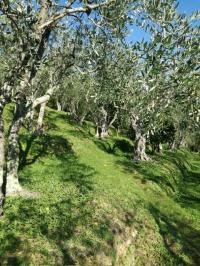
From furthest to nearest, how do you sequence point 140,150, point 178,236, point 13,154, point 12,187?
point 140,150 → point 178,236 → point 13,154 → point 12,187

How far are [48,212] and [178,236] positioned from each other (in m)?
10.1

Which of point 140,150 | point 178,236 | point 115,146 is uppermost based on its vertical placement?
point 140,150

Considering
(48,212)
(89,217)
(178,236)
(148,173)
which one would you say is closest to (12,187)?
(48,212)

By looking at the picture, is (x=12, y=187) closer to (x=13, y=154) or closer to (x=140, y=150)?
(x=13, y=154)

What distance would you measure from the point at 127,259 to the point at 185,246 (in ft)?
18.7

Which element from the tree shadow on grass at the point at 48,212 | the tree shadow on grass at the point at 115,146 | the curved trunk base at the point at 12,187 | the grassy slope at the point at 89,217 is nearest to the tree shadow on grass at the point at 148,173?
the grassy slope at the point at 89,217

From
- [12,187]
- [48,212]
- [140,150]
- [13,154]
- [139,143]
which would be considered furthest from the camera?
[139,143]

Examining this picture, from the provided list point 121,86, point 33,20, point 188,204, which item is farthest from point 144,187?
point 33,20

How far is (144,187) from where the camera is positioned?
3700 centimetres

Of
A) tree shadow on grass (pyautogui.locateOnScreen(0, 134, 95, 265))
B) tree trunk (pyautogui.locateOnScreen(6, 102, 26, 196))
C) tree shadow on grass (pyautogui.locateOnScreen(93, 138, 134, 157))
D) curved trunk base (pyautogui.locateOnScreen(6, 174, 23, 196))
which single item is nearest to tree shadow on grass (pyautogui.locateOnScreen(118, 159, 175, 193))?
tree shadow on grass (pyautogui.locateOnScreen(93, 138, 134, 157))

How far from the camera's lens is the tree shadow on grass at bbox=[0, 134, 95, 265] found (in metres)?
18.2

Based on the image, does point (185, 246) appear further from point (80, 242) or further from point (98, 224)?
point (80, 242)

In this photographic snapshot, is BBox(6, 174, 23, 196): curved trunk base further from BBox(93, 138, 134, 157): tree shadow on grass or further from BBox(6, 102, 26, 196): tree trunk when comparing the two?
BBox(93, 138, 134, 157): tree shadow on grass

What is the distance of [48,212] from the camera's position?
72.3 feet
